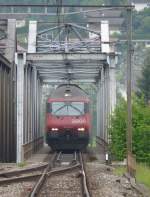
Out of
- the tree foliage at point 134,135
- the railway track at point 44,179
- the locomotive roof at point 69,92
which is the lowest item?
the railway track at point 44,179

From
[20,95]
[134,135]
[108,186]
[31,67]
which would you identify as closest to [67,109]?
[31,67]

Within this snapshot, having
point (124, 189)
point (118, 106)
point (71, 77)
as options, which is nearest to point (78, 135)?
point (118, 106)

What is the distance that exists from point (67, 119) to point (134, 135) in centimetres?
912

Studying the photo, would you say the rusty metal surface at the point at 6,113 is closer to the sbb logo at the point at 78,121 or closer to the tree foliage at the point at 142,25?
the sbb logo at the point at 78,121

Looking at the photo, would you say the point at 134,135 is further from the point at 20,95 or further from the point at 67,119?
the point at 67,119

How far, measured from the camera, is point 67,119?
134ft

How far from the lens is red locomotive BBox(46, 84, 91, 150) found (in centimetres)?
4056

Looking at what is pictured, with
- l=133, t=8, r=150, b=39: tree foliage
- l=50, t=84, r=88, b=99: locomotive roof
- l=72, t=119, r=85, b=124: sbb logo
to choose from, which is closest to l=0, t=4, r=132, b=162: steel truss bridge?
l=50, t=84, r=88, b=99: locomotive roof

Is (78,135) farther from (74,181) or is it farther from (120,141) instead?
(74,181)

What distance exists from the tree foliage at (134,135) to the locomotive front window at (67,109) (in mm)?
8236

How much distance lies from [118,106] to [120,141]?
2785 mm

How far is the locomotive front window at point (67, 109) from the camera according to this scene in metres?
41.0

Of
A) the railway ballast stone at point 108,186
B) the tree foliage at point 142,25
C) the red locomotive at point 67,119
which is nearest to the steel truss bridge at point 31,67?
the red locomotive at point 67,119

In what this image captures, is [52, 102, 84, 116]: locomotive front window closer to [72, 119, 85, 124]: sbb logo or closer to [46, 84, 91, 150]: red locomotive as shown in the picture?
[46, 84, 91, 150]: red locomotive
